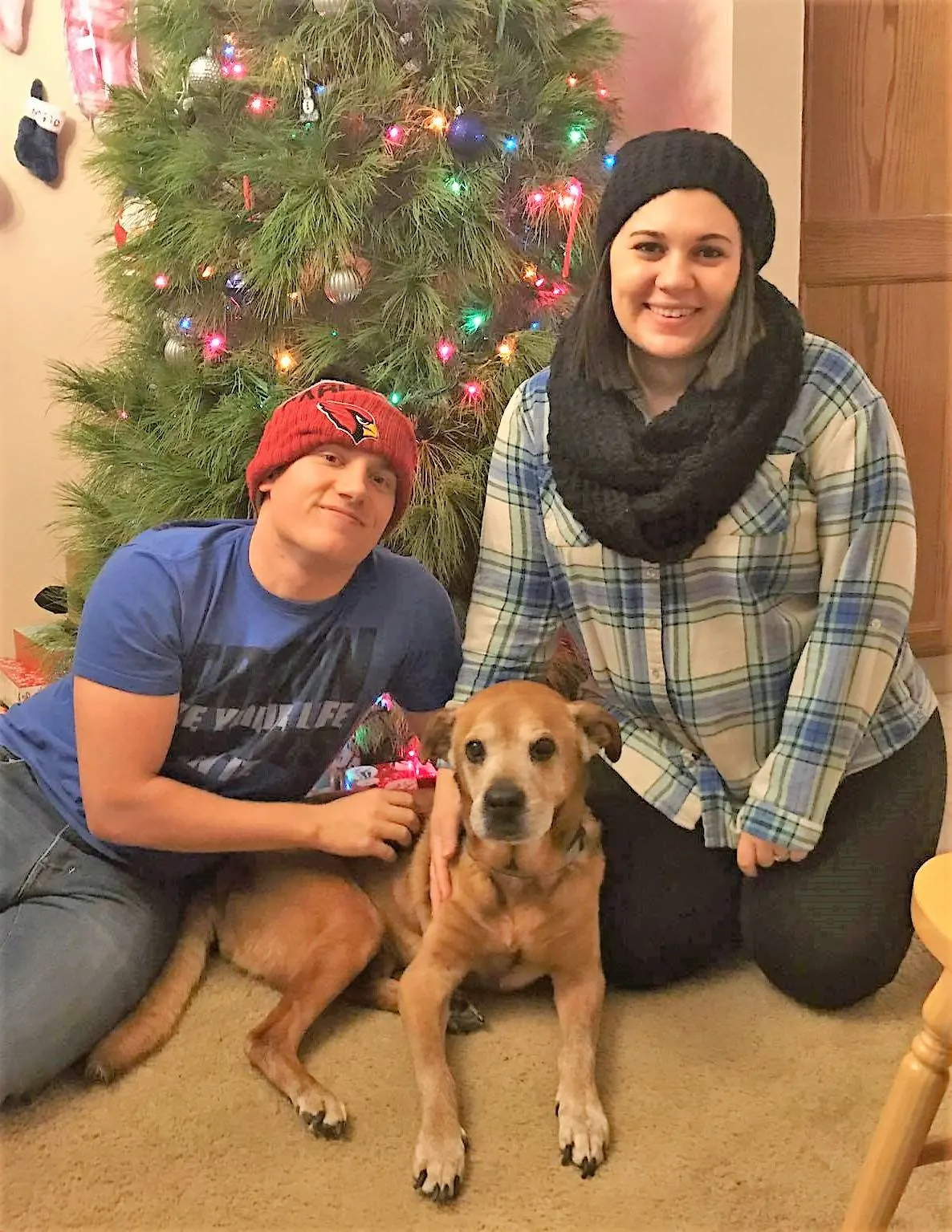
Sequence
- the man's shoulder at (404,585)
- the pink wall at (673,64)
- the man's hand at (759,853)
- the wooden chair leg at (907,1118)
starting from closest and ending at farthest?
1. the wooden chair leg at (907,1118)
2. the man's hand at (759,853)
3. the man's shoulder at (404,585)
4. the pink wall at (673,64)

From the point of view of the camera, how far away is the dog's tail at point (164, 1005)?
156 centimetres

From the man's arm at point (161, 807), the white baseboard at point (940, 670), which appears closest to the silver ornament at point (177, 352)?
the man's arm at point (161, 807)

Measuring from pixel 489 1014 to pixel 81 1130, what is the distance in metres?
0.68

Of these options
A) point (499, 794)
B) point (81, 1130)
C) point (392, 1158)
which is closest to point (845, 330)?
point (499, 794)

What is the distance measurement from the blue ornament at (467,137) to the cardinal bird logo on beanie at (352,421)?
0.81m

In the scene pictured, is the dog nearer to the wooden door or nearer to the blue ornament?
the blue ornament

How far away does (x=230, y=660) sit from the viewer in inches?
65.7

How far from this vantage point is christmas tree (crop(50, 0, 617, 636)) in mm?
2047

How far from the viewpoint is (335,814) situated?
1722 mm

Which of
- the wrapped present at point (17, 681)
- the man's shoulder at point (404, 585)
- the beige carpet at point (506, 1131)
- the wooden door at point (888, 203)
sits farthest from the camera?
the wrapped present at point (17, 681)

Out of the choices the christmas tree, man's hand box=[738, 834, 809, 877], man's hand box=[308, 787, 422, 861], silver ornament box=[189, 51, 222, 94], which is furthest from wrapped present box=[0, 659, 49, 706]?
man's hand box=[738, 834, 809, 877]

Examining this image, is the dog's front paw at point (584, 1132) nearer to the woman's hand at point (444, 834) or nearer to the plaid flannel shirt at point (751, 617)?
the woman's hand at point (444, 834)

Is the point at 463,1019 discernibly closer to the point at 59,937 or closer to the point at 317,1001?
the point at 317,1001

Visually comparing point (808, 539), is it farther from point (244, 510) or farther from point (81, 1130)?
point (81, 1130)
